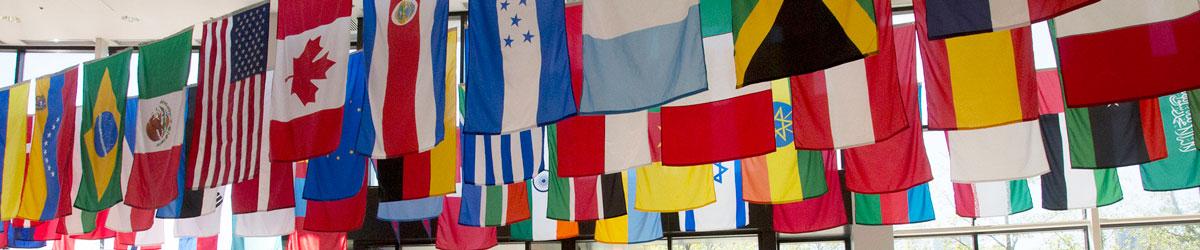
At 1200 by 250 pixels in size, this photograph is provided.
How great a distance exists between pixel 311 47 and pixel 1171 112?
28.6 feet

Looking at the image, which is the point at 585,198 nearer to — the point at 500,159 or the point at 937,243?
A: the point at 500,159

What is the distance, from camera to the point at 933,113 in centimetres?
948

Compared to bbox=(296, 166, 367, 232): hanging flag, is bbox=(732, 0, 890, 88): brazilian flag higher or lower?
higher

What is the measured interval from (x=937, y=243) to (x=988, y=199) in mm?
3907

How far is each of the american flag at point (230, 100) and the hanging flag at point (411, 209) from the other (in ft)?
8.48

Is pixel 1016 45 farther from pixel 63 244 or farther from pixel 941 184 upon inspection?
pixel 63 244

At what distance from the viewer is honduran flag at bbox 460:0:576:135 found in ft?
30.8

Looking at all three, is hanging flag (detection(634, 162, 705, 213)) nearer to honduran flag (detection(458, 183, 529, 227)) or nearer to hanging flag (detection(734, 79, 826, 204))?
hanging flag (detection(734, 79, 826, 204))

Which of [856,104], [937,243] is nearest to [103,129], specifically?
[856,104]

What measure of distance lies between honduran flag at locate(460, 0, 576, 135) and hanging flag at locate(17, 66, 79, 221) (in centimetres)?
722

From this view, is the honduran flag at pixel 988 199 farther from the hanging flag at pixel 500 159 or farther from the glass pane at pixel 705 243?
the hanging flag at pixel 500 159

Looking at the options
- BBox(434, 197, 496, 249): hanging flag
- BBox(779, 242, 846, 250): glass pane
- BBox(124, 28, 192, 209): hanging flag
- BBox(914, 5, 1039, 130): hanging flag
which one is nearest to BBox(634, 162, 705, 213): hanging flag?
BBox(914, 5, 1039, 130): hanging flag

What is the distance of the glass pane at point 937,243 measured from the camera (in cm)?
1583

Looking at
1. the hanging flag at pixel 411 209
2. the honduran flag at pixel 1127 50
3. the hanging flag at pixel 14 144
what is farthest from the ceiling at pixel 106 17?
the honduran flag at pixel 1127 50
